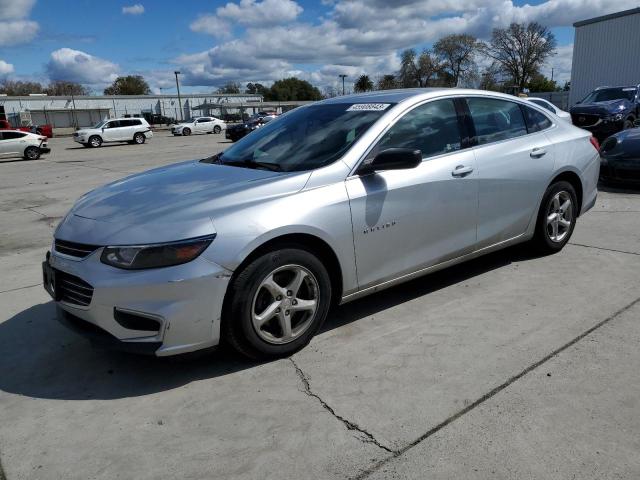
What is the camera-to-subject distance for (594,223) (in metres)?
6.51

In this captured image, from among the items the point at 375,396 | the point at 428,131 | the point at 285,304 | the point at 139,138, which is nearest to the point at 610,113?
the point at 428,131

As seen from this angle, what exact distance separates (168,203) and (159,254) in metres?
0.41

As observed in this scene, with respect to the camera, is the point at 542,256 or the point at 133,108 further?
the point at 133,108

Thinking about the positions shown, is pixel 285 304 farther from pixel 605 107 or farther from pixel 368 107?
pixel 605 107

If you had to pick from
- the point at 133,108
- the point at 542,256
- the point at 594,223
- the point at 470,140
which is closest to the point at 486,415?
the point at 470,140

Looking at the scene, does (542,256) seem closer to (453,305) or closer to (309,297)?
(453,305)

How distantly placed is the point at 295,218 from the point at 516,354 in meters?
1.59

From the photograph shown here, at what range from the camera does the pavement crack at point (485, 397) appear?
2330mm

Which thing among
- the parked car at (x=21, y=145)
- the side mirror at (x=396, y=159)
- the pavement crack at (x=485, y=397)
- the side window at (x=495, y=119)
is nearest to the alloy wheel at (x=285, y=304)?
the side mirror at (x=396, y=159)

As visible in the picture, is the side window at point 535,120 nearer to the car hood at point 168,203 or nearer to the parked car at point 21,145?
the car hood at point 168,203

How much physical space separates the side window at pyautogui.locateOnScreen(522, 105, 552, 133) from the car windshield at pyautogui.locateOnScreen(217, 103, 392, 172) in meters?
1.68

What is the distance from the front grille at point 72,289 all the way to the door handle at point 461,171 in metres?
2.63

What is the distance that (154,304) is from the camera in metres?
2.81

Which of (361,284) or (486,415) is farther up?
(361,284)
